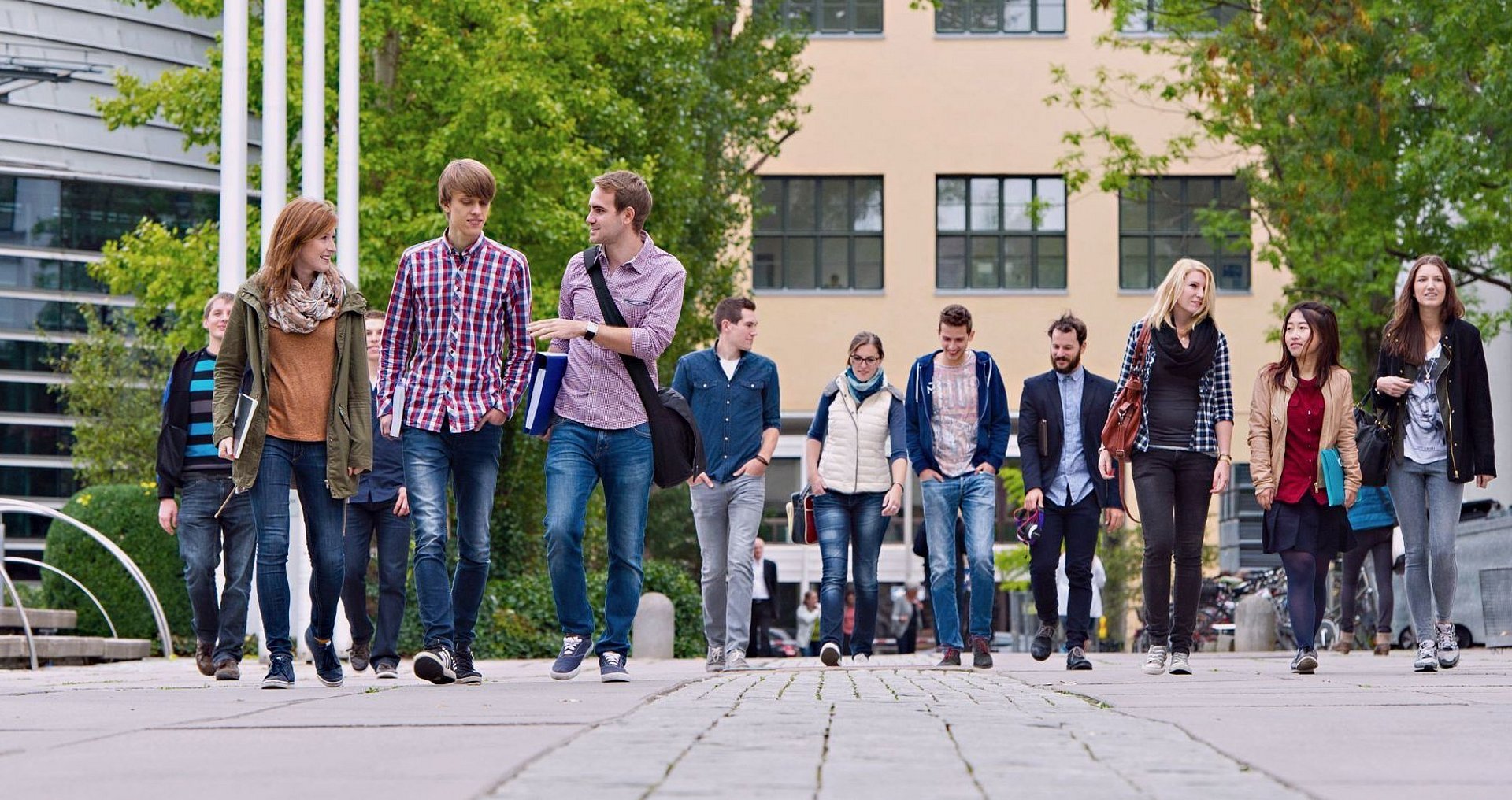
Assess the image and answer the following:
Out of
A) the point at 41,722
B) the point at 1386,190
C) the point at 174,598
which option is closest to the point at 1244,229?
the point at 1386,190

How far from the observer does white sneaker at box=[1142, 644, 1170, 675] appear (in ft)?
33.1

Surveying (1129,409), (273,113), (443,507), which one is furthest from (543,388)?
(273,113)

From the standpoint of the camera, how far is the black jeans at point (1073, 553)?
452 inches

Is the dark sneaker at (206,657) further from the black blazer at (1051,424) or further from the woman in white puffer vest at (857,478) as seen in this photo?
the black blazer at (1051,424)

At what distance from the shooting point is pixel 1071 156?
2791cm

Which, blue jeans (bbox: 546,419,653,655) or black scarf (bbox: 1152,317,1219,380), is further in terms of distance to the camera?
black scarf (bbox: 1152,317,1219,380)

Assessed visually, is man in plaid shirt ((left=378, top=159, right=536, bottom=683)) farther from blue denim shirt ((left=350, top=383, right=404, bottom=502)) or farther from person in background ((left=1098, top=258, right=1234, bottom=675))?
person in background ((left=1098, top=258, right=1234, bottom=675))

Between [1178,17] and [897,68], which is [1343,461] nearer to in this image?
[1178,17]

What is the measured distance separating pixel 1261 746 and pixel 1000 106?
46422 mm

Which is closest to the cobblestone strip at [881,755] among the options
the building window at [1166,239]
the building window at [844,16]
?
the building window at [1166,239]

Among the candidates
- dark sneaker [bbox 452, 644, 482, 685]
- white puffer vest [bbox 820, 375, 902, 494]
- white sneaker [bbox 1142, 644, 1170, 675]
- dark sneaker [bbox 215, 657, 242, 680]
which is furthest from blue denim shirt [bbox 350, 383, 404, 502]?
white sneaker [bbox 1142, 644, 1170, 675]

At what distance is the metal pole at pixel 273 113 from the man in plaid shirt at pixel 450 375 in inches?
291

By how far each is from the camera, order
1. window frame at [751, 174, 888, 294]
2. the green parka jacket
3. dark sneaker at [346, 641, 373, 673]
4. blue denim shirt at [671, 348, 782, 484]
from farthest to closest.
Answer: window frame at [751, 174, 888, 294] < blue denim shirt at [671, 348, 782, 484] < dark sneaker at [346, 641, 373, 673] < the green parka jacket

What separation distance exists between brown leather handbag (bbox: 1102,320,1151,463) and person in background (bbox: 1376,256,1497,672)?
150cm
